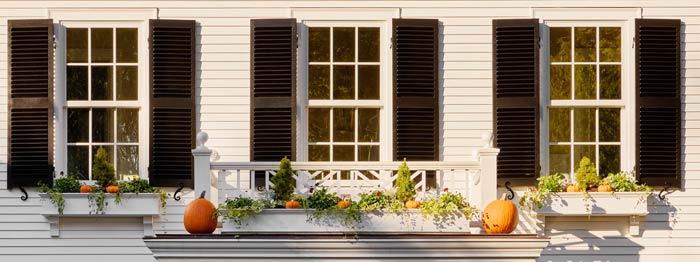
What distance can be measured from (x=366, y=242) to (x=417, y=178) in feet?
5.71

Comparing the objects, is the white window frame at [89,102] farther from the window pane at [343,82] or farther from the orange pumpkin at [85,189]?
the window pane at [343,82]

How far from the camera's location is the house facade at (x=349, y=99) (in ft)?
45.5

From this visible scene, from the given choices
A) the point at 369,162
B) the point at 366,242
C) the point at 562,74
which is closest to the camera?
the point at 366,242

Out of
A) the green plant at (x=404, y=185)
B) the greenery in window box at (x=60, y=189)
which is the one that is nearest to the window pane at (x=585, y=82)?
the green plant at (x=404, y=185)

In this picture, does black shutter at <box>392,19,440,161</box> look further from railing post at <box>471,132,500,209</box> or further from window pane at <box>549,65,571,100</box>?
window pane at <box>549,65,571,100</box>

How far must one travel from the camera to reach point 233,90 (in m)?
14.0

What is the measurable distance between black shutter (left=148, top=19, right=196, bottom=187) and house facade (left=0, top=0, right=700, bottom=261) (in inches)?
0.6

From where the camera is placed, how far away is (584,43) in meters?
14.1

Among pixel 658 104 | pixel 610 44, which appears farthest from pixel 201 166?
pixel 658 104

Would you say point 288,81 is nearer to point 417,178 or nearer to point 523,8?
point 417,178

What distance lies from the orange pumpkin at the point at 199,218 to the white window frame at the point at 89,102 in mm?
1652

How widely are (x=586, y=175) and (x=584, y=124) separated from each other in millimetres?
649

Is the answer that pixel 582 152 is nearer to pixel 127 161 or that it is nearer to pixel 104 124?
pixel 127 161

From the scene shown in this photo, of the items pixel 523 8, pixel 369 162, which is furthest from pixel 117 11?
pixel 523 8
